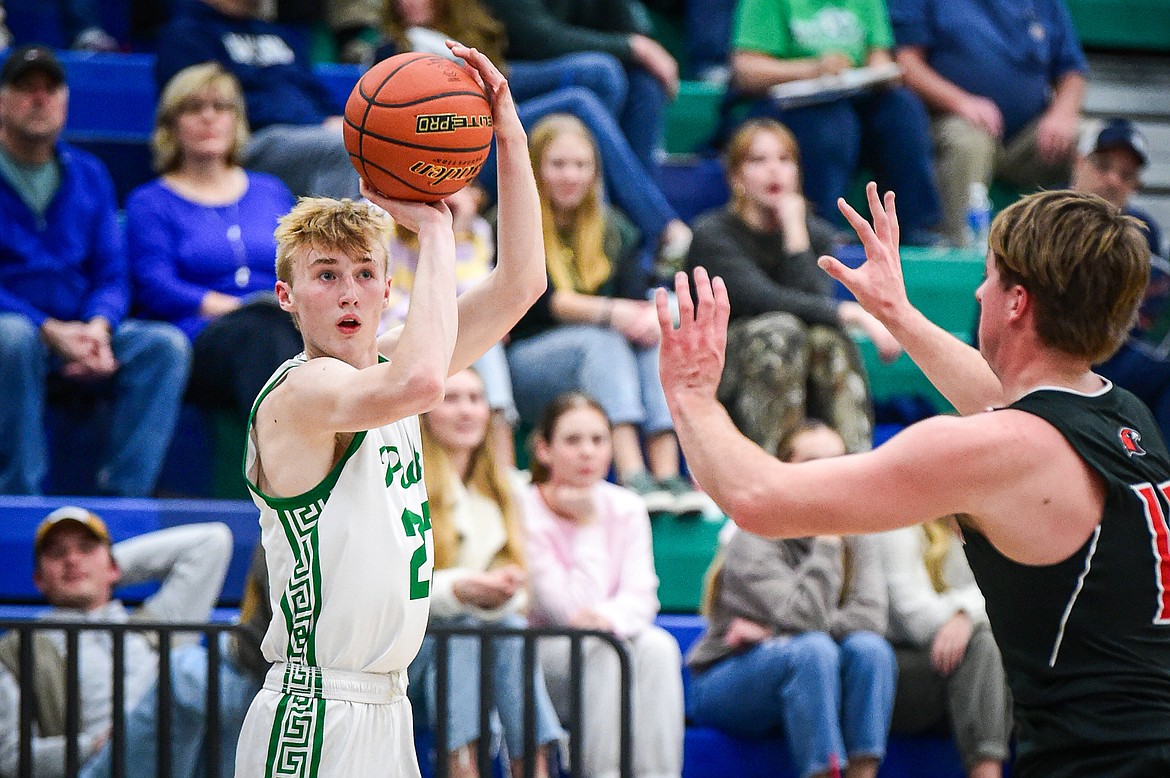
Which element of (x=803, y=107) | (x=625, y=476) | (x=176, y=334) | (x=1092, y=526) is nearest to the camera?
(x=1092, y=526)

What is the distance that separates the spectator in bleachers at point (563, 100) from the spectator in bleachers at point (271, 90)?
0.43 meters

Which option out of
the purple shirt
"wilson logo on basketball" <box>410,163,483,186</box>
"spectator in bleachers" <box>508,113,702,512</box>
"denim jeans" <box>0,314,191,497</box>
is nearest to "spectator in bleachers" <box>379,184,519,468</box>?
"spectator in bleachers" <box>508,113,702,512</box>

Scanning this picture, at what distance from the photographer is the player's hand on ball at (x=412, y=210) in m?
3.16

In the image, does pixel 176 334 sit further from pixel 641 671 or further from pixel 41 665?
pixel 641 671

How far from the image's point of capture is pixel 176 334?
19.7ft

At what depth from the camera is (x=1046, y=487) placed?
9.45 feet

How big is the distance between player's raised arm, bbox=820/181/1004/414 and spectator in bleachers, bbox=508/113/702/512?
9.71 ft

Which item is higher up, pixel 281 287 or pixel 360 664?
pixel 281 287

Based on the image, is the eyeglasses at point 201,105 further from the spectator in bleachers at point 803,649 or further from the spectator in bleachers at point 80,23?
the spectator in bleachers at point 803,649

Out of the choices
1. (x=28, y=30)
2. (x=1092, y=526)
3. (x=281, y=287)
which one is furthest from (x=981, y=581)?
(x=28, y=30)

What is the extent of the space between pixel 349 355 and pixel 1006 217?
1.34 meters

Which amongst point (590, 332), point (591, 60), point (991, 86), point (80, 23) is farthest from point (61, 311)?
point (991, 86)

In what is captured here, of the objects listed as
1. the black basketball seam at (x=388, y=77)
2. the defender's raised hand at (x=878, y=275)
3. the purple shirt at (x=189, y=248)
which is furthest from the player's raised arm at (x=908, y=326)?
the purple shirt at (x=189, y=248)

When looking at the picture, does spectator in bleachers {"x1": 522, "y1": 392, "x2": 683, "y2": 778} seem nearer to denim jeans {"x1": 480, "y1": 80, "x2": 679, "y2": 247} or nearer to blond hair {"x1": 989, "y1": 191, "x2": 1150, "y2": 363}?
denim jeans {"x1": 480, "y1": 80, "x2": 679, "y2": 247}
